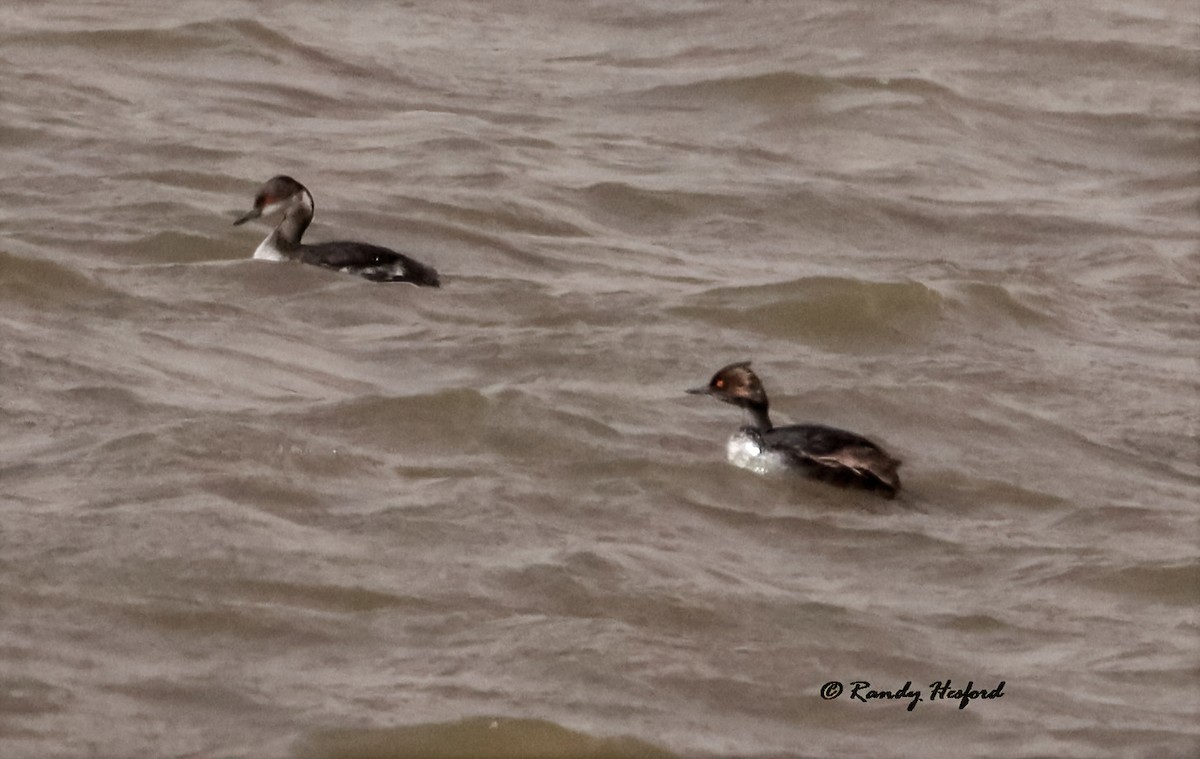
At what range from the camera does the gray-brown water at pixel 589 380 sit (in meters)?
8.16

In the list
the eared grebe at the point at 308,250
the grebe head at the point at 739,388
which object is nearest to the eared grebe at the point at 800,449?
the grebe head at the point at 739,388

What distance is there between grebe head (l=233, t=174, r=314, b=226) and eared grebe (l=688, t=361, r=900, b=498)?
11.0 ft

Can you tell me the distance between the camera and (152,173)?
14.4 meters

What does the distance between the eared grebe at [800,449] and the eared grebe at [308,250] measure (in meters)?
2.47

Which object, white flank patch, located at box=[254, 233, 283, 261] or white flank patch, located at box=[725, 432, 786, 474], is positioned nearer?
white flank patch, located at box=[725, 432, 786, 474]

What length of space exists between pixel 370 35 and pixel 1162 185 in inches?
218

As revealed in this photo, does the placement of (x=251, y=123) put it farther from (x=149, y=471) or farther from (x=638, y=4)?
(x=149, y=471)

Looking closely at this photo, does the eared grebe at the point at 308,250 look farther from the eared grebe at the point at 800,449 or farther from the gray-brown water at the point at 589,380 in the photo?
the eared grebe at the point at 800,449
